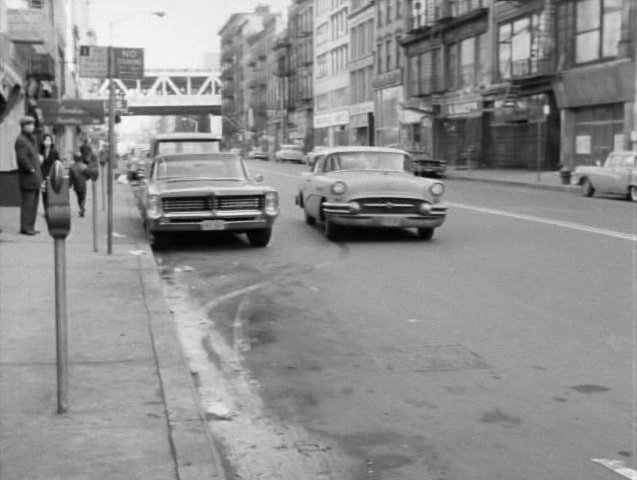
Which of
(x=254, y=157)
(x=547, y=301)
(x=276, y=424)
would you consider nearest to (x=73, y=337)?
(x=276, y=424)

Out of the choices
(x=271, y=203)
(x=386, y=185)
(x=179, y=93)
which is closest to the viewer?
(x=271, y=203)

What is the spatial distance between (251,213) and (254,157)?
7023cm

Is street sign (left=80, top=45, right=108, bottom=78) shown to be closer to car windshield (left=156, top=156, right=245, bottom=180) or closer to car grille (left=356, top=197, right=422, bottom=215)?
car windshield (left=156, top=156, right=245, bottom=180)

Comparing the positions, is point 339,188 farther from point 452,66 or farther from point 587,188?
point 452,66

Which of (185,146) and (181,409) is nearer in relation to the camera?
(181,409)

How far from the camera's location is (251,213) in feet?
42.8

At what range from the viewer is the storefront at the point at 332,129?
74500mm

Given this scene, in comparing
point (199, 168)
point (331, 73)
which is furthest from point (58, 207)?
point (331, 73)

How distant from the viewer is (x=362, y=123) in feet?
230

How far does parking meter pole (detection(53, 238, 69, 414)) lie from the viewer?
16.2 ft

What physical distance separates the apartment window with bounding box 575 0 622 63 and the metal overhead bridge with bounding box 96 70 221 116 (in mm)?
57719

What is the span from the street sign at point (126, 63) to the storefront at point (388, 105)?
154ft

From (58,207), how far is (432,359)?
3.07 m

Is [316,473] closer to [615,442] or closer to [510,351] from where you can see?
[615,442]
